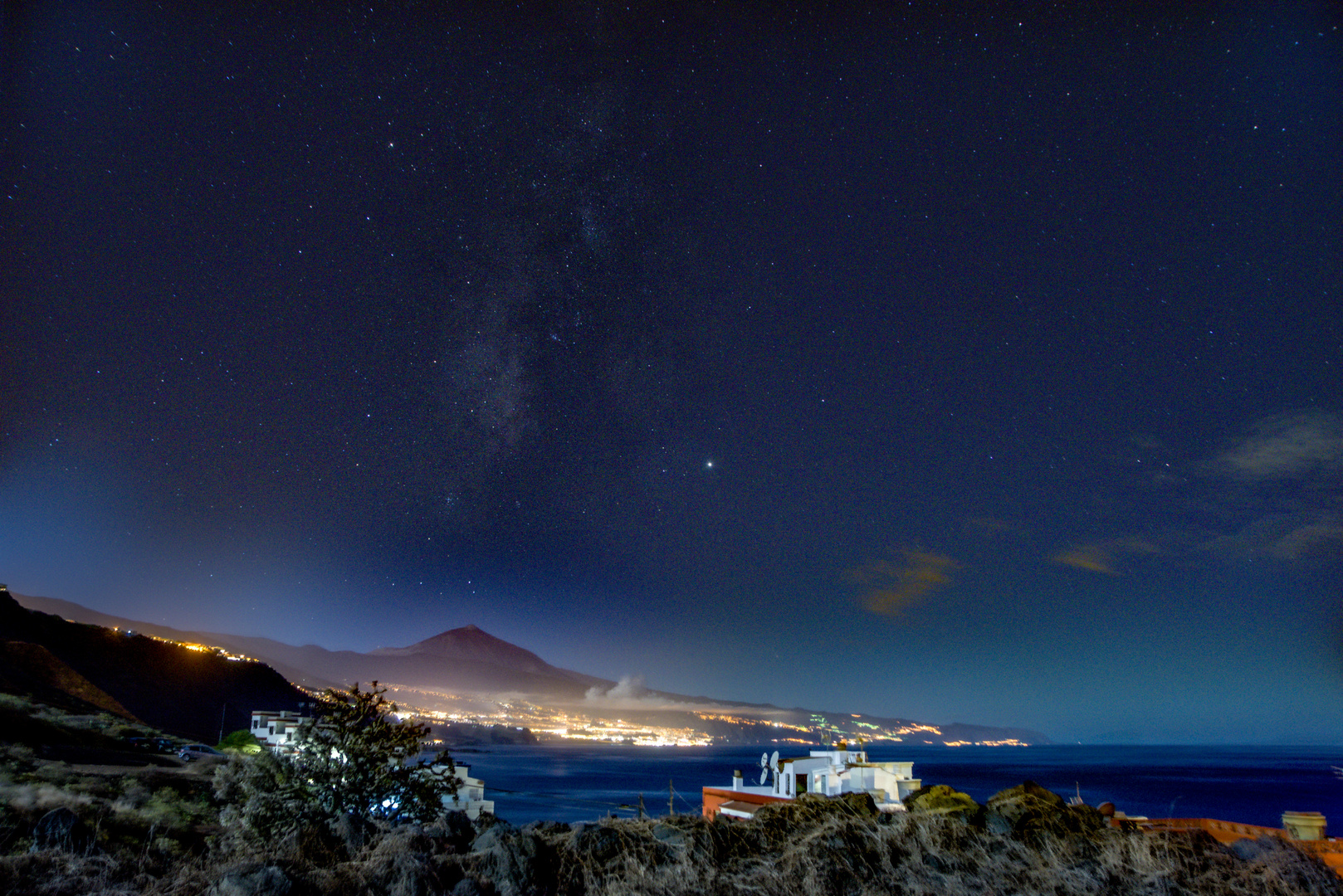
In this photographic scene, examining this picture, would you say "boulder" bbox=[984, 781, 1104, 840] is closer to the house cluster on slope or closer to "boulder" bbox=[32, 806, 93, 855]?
the house cluster on slope

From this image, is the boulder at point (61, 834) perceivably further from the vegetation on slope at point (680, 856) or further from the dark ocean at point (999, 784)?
the dark ocean at point (999, 784)

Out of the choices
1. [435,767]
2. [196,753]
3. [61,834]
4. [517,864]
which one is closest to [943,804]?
[517,864]

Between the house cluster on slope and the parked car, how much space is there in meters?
1.44

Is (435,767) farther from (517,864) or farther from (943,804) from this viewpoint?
(943,804)

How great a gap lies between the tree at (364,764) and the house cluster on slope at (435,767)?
0.28 meters

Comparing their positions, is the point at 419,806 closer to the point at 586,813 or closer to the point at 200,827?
the point at 200,827

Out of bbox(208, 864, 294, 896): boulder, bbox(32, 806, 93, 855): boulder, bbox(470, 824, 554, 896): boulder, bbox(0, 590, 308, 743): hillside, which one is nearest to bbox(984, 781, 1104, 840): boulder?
bbox(470, 824, 554, 896): boulder

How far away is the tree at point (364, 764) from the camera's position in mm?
7949

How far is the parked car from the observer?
24258mm

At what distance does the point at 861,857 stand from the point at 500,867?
3.03 m

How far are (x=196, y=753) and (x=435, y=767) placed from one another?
24078mm

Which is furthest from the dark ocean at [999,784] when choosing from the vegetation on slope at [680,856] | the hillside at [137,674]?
the vegetation on slope at [680,856]

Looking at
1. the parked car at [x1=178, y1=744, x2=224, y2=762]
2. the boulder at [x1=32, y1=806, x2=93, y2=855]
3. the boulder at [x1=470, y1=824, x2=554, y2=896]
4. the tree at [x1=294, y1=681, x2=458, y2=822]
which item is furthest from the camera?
the parked car at [x1=178, y1=744, x2=224, y2=762]

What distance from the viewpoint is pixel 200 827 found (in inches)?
446
